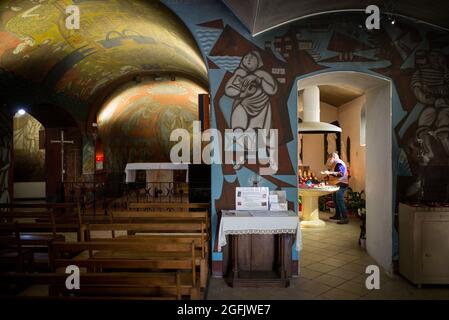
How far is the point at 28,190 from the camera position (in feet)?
43.7

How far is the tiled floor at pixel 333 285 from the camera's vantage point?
14.3 ft

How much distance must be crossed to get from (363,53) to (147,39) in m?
4.50

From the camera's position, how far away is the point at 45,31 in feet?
20.5

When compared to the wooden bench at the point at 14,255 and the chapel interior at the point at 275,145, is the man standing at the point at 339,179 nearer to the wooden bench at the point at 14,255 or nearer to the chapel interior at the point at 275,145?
the chapel interior at the point at 275,145

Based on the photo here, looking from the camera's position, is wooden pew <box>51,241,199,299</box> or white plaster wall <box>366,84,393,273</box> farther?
white plaster wall <box>366,84,393,273</box>

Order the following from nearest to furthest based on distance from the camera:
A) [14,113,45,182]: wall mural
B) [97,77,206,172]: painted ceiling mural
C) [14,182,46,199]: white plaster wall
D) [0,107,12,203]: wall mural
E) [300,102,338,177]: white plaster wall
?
[0,107,12,203]: wall mural, [300,102,338,177]: white plaster wall, [97,77,206,172]: painted ceiling mural, [14,182,46,199]: white plaster wall, [14,113,45,182]: wall mural

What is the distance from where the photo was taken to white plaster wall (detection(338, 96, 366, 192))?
1002cm

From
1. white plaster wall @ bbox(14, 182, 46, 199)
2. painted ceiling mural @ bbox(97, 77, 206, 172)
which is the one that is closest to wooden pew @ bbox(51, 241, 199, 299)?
painted ceiling mural @ bbox(97, 77, 206, 172)

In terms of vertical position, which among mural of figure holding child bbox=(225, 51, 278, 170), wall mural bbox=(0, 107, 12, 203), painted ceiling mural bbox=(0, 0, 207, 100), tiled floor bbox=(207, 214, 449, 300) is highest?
painted ceiling mural bbox=(0, 0, 207, 100)

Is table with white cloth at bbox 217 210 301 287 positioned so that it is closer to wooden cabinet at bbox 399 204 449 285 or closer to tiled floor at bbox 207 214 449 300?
tiled floor at bbox 207 214 449 300

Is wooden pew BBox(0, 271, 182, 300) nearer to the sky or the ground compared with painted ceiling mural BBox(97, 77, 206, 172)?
nearer to the ground

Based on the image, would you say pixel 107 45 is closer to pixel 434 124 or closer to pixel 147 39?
pixel 147 39

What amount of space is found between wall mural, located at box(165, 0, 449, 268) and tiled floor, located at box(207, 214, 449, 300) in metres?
1.17

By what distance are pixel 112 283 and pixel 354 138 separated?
9536 millimetres
